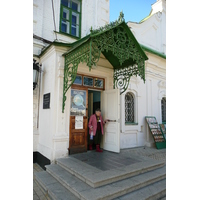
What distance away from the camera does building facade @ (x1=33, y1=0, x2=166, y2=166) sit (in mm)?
4242

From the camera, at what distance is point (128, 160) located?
460 centimetres

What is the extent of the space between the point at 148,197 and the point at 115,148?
237 cm

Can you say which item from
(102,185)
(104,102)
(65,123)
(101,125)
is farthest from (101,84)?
(102,185)

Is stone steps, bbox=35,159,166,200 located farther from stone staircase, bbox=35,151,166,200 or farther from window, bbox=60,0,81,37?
window, bbox=60,0,81,37

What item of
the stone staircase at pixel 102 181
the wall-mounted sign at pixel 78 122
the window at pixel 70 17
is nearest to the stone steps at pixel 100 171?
the stone staircase at pixel 102 181

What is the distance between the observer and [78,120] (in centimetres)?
529

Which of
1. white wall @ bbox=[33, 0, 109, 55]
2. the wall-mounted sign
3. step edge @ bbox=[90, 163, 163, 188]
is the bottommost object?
step edge @ bbox=[90, 163, 163, 188]

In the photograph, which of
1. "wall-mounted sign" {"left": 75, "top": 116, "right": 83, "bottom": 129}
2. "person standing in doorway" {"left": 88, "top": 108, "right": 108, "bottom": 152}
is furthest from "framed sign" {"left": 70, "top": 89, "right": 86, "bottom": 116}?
"person standing in doorway" {"left": 88, "top": 108, "right": 108, "bottom": 152}

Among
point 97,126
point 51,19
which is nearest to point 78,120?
point 97,126

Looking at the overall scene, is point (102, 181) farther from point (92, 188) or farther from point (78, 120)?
point (78, 120)

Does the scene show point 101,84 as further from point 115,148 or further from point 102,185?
point 102,185

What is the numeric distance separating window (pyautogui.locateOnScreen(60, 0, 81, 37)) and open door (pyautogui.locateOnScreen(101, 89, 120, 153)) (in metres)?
3.24

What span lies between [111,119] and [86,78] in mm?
1739

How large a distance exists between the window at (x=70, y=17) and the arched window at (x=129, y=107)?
3560 mm
